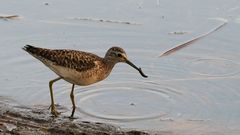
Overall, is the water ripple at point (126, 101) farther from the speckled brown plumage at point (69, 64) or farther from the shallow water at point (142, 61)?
the speckled brown plumage at point (69, 64)

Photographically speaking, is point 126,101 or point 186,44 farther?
point 186,44

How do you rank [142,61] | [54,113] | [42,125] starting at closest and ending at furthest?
[42,125]
[54,113]
[142,61]

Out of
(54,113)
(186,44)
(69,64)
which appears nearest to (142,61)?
(186,44)

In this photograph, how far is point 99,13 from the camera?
1184 centimetres

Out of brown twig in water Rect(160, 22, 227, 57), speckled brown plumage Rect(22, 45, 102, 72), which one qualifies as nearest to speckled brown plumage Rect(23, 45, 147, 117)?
speckled brown plumage Rect(22, 45, 102, 72)

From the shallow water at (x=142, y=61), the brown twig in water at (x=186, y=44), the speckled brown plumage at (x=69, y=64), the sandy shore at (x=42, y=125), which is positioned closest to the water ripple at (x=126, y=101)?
the shallow water at (x=142, y=61)

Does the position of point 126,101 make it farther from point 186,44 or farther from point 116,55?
point 186,44

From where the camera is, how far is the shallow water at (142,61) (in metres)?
8.53

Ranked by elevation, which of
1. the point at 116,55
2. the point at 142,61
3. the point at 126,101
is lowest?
the point at 126,101

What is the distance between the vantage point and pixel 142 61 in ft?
33.2

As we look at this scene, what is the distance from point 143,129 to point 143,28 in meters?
3.44

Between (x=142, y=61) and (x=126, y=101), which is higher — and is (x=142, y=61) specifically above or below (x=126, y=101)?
above

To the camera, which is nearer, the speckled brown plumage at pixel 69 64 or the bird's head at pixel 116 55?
the speckled brown plumage at pixel 69 64

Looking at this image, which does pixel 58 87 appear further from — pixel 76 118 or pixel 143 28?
pixel 143 28
